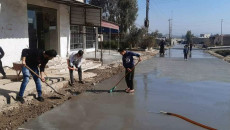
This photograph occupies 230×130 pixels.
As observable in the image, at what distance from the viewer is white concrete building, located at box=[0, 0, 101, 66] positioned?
9586 mm

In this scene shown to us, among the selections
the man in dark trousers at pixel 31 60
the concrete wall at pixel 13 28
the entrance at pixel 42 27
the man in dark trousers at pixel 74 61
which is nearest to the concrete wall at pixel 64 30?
the entrance at pixel 42 27

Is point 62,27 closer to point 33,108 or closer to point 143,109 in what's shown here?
point 33,108

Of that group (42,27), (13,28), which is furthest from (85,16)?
(13,28)

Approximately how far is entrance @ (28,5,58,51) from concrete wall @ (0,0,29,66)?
1139 millimetres

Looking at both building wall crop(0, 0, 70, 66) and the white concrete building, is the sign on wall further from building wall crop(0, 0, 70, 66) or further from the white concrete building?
building wall crop(0, 0, 70, 66)

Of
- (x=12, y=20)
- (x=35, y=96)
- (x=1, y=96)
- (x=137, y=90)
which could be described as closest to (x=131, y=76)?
(x=137, y=90)

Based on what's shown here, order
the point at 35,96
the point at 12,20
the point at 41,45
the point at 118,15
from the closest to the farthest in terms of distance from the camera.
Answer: the point at 35,96 < the point at 12,20 < the point at 41,45 < the point at 118,15

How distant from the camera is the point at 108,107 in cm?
612

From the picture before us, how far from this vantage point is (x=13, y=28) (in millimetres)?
9836

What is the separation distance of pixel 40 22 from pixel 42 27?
11.9 inches

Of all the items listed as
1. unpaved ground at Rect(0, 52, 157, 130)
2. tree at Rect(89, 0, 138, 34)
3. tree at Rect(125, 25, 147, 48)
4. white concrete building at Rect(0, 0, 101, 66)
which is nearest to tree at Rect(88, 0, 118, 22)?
tree at Rect(89, 0, 138, 34)

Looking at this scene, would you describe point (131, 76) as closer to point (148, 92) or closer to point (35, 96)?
point (148, 92)

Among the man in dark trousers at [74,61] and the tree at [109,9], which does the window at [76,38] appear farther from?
the tree at [109,9]

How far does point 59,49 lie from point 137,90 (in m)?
6.68
